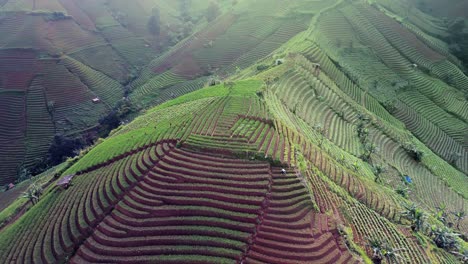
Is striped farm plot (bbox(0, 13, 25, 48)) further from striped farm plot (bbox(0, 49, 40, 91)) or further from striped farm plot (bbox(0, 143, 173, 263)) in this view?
striped farm plot (bbox(0, 143, 173, 263))

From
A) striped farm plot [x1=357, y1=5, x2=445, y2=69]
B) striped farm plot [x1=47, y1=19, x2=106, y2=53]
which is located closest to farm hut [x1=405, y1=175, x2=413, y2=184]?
striped farm plot [x1=357, y1=5, x2=445, y2=69]

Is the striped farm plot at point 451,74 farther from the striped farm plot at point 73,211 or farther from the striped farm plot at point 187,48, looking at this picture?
the striped farm plot at point 73,211

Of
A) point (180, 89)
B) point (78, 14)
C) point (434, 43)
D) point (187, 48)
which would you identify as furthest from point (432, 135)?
point (78, 14)

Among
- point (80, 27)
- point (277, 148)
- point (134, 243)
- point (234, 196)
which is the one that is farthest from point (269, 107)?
point (80, 27)

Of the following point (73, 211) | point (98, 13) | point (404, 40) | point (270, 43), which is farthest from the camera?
point (98, 13)

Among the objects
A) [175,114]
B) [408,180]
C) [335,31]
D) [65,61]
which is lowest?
[175,114]

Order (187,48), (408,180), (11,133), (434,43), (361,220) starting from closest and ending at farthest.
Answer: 1. (361,220)
2. (408,180)
3. (11,133)
4. (434,43)
5. (187,48)

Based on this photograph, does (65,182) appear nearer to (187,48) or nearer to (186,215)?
(186,215)
